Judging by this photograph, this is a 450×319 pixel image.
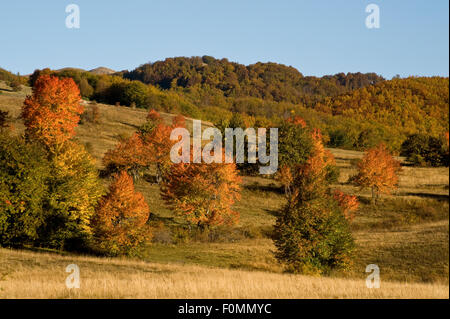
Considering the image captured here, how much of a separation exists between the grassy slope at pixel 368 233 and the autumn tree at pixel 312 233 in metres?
1.92

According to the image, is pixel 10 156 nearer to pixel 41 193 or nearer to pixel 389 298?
pixel 41 193

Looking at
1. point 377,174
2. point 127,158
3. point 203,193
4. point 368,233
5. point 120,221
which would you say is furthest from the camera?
point 127,158

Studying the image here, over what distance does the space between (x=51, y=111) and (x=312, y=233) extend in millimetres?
50046

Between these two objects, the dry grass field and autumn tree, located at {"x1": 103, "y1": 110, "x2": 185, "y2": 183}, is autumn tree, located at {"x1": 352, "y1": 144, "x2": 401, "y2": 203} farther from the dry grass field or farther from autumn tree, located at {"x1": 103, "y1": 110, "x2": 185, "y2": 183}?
the dry grass field

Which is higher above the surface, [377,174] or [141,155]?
[141,155]

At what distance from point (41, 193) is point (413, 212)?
175 feet

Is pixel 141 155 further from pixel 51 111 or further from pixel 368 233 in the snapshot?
pixel 368 233

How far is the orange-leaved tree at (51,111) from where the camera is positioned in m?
64.7

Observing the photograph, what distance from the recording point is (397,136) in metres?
173

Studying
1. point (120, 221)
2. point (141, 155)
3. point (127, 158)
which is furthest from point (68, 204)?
point (141, 155)

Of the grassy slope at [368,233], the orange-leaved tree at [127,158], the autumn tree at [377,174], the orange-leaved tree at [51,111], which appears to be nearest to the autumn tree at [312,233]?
the grassy slope at [368,233]

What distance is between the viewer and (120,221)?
4425cm

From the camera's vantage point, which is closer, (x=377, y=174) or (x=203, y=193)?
(x=203, y=193)

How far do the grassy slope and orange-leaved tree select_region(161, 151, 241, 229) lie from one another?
283 cm
